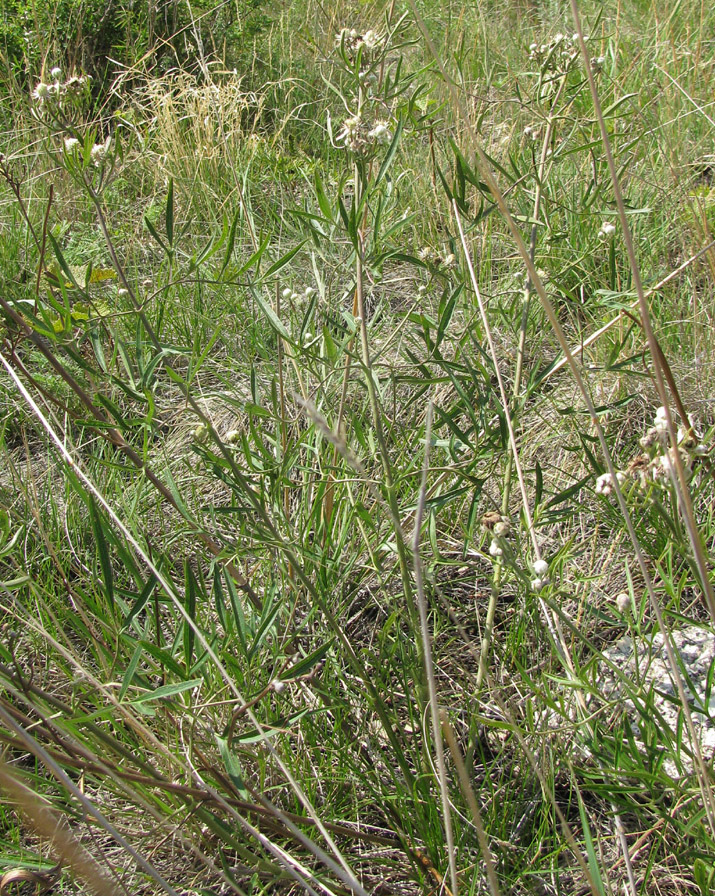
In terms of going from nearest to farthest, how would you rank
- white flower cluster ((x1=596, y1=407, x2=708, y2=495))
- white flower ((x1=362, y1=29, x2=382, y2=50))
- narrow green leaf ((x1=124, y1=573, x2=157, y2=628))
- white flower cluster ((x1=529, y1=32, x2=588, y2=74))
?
white flower cluster ((x1=596, y1=407, x2=708, y2=495))
narrow green leaf ((x1=124, y1=573, x2=157, y2=628))
white flower ((x1=362, y1=29, x2=382, y2=50))
white flower cluster ((x1=529, y1=32, x2=588, y2=74))

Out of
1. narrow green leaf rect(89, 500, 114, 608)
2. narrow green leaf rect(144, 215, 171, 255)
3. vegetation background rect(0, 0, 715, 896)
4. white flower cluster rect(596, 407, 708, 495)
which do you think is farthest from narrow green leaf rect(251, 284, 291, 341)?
white flower cluster rect(596, 407, 708, 495)

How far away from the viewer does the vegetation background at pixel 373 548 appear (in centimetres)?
98

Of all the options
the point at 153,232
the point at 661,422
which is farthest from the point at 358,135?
the point at 661,422

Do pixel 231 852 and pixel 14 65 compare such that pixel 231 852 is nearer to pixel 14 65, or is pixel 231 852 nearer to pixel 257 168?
pixel 257 168

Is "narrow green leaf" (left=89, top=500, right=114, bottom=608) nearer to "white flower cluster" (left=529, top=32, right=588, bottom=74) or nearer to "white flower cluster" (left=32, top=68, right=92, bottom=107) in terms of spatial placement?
"white flower cluster" (left=32, top=68, right=92, bottom=107)

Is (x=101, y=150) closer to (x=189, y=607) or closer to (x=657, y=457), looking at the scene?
(x=189, y=607)

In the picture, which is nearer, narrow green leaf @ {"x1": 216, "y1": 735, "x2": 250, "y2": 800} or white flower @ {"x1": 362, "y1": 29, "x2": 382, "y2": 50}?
narrow green leaf @ {"x1": 216, "y1": 735, "x2": 250, "y2": 800}

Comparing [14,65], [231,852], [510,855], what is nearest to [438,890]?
[510,855]

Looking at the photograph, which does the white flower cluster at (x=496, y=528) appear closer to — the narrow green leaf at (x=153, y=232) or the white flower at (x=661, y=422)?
the white flower at (x=661, y=422)

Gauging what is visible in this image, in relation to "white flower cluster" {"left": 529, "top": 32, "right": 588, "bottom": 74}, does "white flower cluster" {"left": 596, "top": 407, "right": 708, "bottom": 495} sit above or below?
below

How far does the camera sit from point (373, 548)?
4.69ft

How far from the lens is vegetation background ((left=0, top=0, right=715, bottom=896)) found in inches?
38.7

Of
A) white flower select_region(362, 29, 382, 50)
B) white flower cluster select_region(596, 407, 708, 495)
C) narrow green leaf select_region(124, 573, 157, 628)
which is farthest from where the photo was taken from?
white flower select_region(362, 29, 382, 50)

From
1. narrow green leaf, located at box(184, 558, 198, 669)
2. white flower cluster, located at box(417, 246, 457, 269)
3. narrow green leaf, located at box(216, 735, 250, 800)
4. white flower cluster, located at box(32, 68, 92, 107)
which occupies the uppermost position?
white flower cluster, located at box(32, 68, 92, 107)
